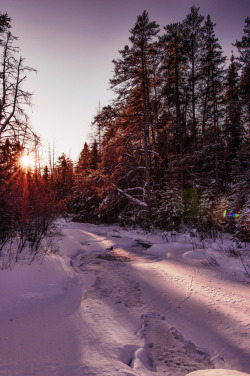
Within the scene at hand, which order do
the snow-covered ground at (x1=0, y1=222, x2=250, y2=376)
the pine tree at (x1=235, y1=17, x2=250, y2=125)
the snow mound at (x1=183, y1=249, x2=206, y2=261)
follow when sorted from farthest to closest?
the pine tree at (x1=235, y1=17, x2=250, y2=125) → the snow mound at (x1=183, y1=249, x2=206, y2=261) → the snow-covered ground at (x1=0, y1=222, x2=250, y2=376)

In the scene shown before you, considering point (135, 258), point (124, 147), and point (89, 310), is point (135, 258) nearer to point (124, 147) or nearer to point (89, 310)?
point (89, 310)

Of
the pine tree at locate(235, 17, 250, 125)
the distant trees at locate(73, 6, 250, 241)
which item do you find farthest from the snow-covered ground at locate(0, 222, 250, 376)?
the pine tree at locate(235, 17, 250, 125)

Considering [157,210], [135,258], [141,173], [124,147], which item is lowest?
[135,258]

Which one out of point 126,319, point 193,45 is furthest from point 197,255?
point 193,45

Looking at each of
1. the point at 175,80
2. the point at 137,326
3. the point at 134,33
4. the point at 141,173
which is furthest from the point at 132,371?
the point at 175,80

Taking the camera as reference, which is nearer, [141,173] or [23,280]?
[23,280]

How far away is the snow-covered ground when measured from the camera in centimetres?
263

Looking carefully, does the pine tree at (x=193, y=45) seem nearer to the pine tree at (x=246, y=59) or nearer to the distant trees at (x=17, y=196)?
the pine tree at (x=246, y=59)

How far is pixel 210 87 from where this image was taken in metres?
18.1

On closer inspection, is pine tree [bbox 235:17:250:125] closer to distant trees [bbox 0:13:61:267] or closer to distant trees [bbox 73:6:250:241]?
distant trees [bbox 73:6:250:241]

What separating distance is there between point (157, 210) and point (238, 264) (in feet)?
30.2

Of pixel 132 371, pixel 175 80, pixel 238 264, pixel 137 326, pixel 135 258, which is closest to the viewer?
pixel 132 371

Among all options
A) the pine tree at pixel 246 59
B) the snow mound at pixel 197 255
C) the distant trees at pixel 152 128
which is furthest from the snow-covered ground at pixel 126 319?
the pine tree at pixel 246 59

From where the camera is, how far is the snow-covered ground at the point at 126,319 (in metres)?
2.63
